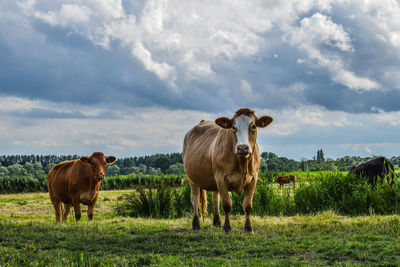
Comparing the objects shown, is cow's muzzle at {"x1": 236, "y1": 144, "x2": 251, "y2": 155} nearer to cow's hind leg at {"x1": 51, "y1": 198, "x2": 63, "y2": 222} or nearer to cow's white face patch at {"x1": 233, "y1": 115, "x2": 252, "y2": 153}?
cow's white face patch at {"x1": 233, "y1": 115, "x2": 252, "y2": 153}

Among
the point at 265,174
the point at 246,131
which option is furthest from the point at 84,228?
the point at 265,174

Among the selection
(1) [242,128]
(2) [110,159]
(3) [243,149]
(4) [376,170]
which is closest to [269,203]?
(4) [376,170]

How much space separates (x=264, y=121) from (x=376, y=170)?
24.2ft

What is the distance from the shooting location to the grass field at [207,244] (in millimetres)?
5301

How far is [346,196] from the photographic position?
11.4 meters

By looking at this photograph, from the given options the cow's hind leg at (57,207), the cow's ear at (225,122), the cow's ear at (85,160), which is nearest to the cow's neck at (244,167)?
the cow's ear at (225,122)

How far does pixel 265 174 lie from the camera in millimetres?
13172

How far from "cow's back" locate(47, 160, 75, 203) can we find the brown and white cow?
15.2 feet

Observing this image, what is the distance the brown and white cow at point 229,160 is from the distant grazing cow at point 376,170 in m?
6.55

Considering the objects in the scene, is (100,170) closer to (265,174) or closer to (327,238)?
(265,174)

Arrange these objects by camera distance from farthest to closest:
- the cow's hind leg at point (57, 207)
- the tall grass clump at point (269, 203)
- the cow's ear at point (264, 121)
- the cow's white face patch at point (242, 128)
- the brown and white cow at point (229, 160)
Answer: the cow's hind leg at point (57, 207) < the tall grass clump at point (269, 203) < the cow's ear at point (264, 121) < the brown and white cow at point (229, 160) < the cow's white face patch at point (242, 128)

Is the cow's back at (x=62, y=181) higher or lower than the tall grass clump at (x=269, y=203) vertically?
higher

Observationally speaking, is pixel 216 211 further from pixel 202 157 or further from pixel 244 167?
pixel 244 167

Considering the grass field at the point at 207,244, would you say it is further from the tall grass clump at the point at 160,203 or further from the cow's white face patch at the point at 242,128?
the tall grass clump at the point at 160,203
